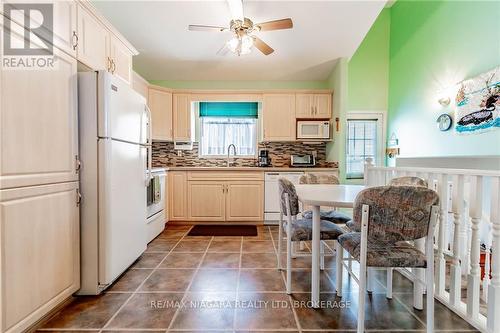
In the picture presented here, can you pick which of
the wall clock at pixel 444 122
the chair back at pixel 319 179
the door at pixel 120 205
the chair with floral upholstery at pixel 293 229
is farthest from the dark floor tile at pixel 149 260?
the wall clock at pixel 444 122

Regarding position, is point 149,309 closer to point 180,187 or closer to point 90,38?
point 90,38

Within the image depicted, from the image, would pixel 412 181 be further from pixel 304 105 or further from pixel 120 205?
pixel 304 105

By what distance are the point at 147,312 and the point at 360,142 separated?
14.8 ft

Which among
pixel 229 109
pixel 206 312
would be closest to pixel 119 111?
pixel 206 312

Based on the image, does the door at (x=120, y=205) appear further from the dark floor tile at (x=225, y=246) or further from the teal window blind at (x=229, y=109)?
the teal window blind at (x=229, y=109)

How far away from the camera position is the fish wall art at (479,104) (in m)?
2.76

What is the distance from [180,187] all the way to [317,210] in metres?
2.75

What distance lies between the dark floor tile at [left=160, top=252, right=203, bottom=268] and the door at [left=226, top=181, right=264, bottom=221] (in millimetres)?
1282

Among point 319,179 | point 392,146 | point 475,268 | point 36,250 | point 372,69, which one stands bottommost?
point 475,268

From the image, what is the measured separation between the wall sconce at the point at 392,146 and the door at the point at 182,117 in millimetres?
3739

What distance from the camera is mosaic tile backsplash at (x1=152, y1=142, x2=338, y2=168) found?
14.7 ft

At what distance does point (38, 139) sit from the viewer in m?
1.44

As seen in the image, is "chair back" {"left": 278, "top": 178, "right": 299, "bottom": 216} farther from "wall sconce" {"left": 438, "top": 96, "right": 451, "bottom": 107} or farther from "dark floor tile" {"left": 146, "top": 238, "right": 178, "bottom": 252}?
"wall sconce" {"left": 438, "top": 96, "right": 451, "bottom": 107}

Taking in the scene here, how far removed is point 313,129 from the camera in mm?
4168
